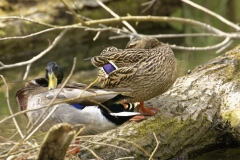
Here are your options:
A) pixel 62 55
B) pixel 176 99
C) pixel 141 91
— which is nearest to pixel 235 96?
pixel 176 99

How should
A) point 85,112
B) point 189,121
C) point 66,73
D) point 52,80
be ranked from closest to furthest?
1. point 85,112
2. point 189,121
3. point 52,80
4. point 66,73

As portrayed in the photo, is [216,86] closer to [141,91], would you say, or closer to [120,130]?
[141,91]

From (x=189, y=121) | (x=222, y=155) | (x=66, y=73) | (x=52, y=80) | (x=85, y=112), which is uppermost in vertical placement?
(x=52, y=80)

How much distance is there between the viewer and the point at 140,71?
4.61 metres

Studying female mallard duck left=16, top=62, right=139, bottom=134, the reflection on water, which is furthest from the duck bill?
the reflection on water

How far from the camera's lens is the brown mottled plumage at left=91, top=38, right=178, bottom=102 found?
4.59 metres

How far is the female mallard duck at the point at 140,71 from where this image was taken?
4590mm

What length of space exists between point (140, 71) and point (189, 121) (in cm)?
60

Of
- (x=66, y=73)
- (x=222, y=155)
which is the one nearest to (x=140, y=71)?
(x=222, y=155)

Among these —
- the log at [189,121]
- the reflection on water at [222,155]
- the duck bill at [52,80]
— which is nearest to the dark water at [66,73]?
the duck bill at [52,80]

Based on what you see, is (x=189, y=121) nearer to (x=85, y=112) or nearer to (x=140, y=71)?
(x=140, y=71)

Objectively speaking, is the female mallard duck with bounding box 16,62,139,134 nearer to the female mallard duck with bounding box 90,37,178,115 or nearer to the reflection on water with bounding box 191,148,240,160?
the female mallard duck with bounding box 90,37,178,115

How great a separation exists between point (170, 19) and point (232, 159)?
1362 millimetres

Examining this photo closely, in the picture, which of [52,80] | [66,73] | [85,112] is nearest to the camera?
[85,112]
